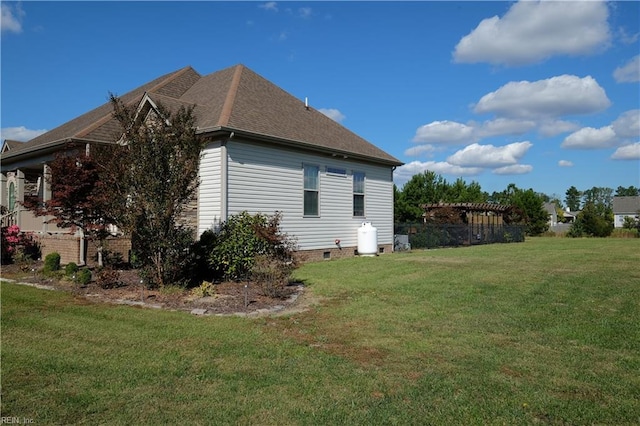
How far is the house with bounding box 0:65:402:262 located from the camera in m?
13.5

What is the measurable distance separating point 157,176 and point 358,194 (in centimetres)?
1074

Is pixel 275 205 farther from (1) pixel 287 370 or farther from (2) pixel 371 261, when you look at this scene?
(1) pixel 287 370

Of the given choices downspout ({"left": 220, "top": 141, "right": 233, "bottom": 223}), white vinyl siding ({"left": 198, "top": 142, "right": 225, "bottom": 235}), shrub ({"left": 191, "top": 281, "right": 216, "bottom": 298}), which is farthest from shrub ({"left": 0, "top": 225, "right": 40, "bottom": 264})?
shrub ({"left": 191, "top": 281, "right": 216, "bottom": 298})

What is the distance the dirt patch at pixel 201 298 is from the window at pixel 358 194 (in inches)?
328

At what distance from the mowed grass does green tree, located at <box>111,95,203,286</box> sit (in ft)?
Result: 5.89

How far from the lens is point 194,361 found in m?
5.03

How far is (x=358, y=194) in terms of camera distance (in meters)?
18.7

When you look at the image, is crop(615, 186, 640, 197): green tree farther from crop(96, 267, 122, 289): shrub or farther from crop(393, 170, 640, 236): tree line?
crop(96, 267, 122, 289): shrub

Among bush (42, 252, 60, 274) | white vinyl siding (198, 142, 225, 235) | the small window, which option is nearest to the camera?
bush (42, 252, 60, 274)

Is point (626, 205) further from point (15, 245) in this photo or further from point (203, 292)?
point (15, 245)

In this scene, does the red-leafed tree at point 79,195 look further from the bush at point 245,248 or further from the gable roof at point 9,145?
the gable roof at point 9,145

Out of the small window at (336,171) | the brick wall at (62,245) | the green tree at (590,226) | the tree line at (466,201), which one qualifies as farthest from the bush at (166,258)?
the green tree at (590,226)

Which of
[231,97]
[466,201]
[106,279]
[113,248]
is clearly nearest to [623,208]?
[466,201]

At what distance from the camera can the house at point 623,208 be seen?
77.6 meters
